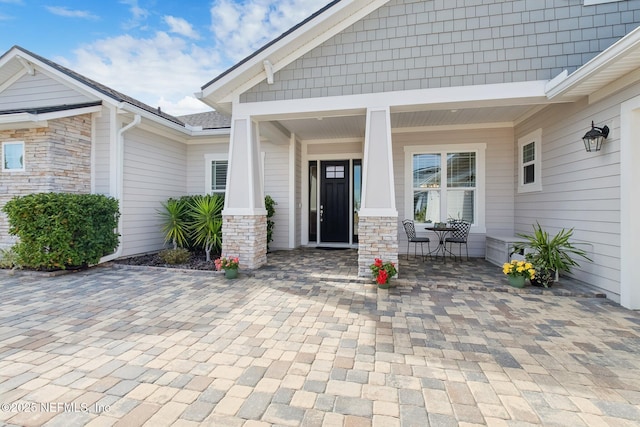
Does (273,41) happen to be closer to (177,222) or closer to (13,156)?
(177,222)

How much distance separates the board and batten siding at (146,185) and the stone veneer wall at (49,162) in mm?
807

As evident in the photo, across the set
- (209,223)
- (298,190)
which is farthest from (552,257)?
(209,223)

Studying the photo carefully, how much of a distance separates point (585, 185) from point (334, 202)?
208 inches

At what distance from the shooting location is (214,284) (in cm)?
459

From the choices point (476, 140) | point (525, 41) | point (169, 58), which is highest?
point (169, 58)

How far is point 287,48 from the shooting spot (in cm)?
484

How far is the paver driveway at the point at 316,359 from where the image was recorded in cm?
176

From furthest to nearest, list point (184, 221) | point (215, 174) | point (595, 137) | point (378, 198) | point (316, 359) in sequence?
point (215, 174), point (184, 221), point (378, 198), point (595, 137), point (316, 359)

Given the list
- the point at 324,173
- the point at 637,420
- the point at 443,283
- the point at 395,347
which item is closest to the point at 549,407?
the point at 637,420

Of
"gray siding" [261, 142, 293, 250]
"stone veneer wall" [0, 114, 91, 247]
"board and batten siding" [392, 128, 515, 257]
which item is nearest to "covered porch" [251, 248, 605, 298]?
"board and batten siding" [392, 128, 515, 257]

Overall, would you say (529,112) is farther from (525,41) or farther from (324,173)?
(324,173)

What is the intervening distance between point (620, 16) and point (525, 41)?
120 centimetres

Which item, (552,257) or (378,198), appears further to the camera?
(378,198)

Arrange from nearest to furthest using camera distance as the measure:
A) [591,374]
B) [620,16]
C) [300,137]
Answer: [591,374] < [620,16] < [300,137]
